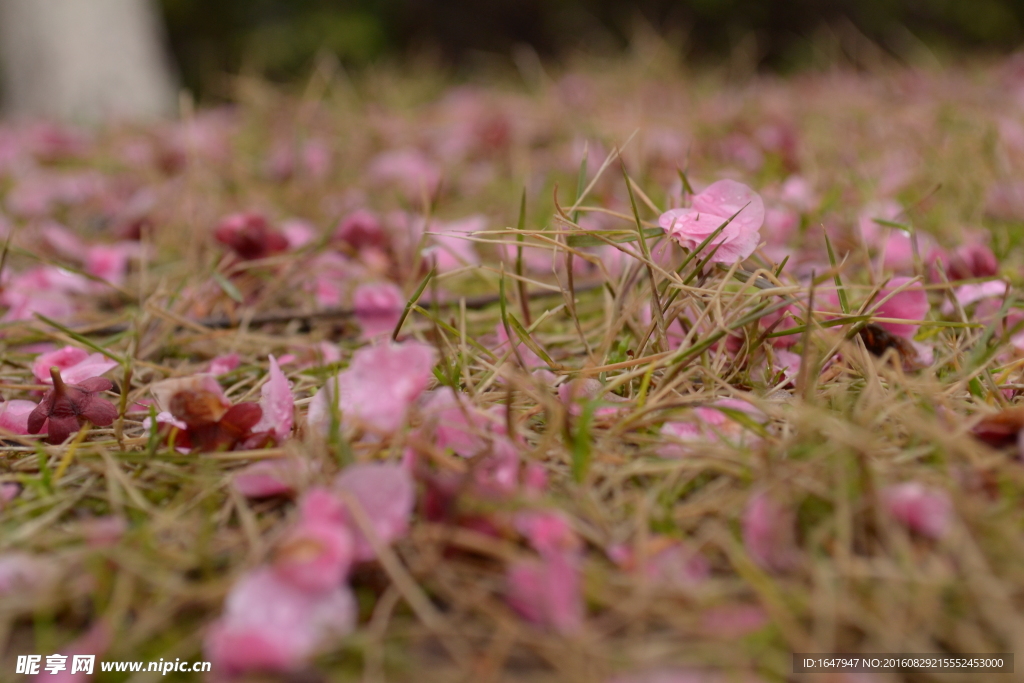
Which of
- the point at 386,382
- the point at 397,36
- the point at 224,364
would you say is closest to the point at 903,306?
the point at 386,382

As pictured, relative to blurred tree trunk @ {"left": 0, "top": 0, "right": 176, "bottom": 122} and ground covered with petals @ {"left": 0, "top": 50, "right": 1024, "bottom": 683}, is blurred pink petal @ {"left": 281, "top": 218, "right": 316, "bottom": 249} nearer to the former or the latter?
ground covered with petals @ {"left": 0, "top": 50, "right": 1024, "bottom": 683}

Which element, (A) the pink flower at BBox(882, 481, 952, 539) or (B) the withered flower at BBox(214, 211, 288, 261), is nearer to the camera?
(A) the pink flower at BBox(882, 481, 952, 539)

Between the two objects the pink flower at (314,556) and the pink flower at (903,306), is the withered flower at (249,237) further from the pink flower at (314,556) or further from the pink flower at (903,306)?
the pink flower at (903,306)

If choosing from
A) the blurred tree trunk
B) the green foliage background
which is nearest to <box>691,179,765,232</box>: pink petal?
the blurred tree trunk

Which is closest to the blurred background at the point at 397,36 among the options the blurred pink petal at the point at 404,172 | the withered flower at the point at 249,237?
the blurred pink petal at the point at 404,172

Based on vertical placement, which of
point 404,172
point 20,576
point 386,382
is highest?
point 404,172

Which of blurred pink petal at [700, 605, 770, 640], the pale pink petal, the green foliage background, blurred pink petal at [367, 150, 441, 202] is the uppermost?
the green foliage background

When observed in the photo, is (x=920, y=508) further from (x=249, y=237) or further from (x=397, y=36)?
(x=397, y=36)
